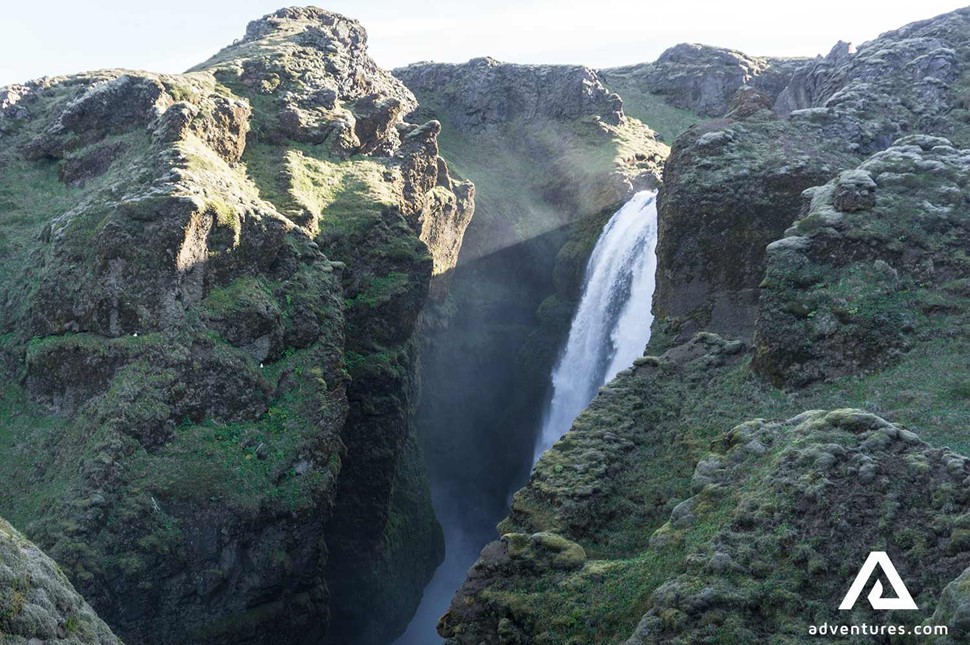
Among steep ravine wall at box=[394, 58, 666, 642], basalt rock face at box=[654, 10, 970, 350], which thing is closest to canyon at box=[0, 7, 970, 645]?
basalt rock face at box=[654, 10, 970, 350]

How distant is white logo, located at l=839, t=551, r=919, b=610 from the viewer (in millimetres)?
14312

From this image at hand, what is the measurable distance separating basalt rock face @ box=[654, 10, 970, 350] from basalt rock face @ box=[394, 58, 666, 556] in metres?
19.3

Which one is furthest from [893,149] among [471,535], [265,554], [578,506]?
[471,535]

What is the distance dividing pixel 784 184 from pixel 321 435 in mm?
21358

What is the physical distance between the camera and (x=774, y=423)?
21016 mm

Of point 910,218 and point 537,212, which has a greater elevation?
point 537,212

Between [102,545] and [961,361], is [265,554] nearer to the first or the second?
[102,545]

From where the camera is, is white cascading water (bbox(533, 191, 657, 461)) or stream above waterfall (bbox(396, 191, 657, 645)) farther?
white cascading water (bbox(533, 191, 657, 461))

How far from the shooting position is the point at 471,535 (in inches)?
1919

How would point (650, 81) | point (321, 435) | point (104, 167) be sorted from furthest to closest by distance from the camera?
point (650, 81) → point (104, 167) → point (321, 435)

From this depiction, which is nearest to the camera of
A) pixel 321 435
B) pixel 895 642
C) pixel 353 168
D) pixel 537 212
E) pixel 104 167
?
pixel 895 642

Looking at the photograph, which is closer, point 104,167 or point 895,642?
point 895,642

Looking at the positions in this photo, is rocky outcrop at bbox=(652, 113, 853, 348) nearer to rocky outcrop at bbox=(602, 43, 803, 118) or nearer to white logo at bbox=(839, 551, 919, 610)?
white logo at bbox=(839, 551, 919, 610)

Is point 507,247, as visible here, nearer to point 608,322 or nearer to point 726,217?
point 608,322
